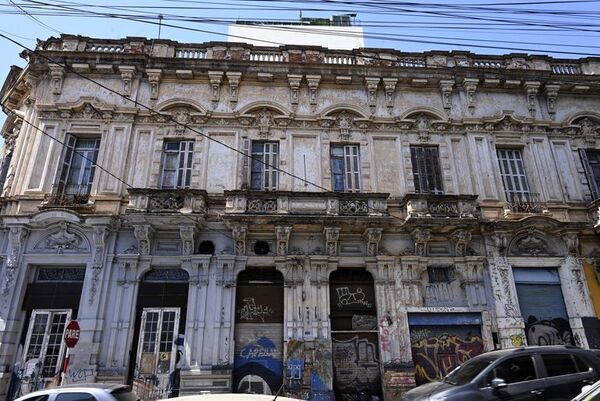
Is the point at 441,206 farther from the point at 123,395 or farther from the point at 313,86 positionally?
the point at 123,395

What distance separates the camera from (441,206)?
12625 millimetres

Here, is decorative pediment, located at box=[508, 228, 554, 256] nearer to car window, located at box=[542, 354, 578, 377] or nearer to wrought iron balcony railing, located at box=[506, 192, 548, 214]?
wrought iron balcony railing, located at box=[506, 192, 548, 214]

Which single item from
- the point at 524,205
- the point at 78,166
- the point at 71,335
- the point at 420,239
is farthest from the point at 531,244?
the point at 78,166

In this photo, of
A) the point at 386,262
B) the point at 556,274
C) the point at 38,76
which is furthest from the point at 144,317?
the point at 556,274

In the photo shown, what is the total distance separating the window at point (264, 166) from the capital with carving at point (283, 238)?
1.88 m

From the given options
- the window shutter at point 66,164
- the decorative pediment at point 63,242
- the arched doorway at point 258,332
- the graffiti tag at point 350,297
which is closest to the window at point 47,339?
the decorative pediment at point 63,242

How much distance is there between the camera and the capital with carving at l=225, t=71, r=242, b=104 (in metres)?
14.2

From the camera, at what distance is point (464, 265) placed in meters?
12.5

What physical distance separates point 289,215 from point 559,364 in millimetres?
7444

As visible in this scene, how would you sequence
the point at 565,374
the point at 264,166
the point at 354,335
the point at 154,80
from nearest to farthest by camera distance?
the point at 565,374 → the point at 354,335 → the point at 264,166 → the point at 154,80

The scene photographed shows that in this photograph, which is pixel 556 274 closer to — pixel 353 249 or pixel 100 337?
pixel 353 249

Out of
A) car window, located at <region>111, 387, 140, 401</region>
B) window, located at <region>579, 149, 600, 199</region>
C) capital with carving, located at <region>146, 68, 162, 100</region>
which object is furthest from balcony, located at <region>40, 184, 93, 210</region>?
window, located at <region>579, 149, 600, 199</region>

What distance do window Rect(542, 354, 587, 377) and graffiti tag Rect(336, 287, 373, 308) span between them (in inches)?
221

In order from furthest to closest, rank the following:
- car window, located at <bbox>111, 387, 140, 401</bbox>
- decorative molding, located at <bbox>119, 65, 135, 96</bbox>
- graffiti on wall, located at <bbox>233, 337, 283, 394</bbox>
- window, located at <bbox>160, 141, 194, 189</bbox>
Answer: decorative molding, located at <bbox>119, 65, 135, 96</bbox>
window, located at <bbox>160, 141, 194, 189</bbox>
graffiti on wall, located at <bbox>233, 337, 283, 394</bbox>
car window, located at <bbox>111, 387, 140, 401</bbox>
